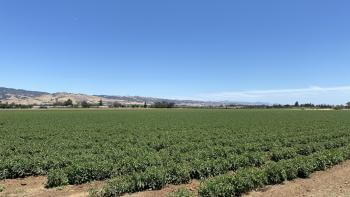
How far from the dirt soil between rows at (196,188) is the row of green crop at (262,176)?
31cm

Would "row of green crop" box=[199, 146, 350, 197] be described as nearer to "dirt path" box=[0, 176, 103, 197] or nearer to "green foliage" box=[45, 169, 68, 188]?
"dirt path" box=[0, 176, 103, 197]

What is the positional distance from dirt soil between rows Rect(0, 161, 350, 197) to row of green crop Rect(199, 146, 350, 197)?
0.31 metres

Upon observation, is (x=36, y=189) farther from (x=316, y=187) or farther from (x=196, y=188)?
(x=316, y=187)

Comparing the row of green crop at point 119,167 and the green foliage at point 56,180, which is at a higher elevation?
the row of green crop at point 119,167

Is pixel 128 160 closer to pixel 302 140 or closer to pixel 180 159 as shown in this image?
pixel 180 159

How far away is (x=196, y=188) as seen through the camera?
43.0 feet

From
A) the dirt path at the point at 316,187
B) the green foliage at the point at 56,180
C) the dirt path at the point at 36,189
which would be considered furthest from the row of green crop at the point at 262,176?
the green foliage at the point at 56,180

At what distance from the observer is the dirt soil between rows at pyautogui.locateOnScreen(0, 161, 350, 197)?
12.8 meters

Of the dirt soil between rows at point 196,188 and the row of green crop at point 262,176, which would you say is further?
the dirt soil between rows at point 196,188

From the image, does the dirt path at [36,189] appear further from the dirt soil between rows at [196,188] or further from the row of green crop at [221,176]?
the row of green crop at [221,176]

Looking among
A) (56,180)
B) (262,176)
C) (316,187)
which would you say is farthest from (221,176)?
(56,180)

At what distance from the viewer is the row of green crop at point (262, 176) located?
12062mm

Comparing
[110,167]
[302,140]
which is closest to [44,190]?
[110,167]

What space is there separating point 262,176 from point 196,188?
2.55 m
